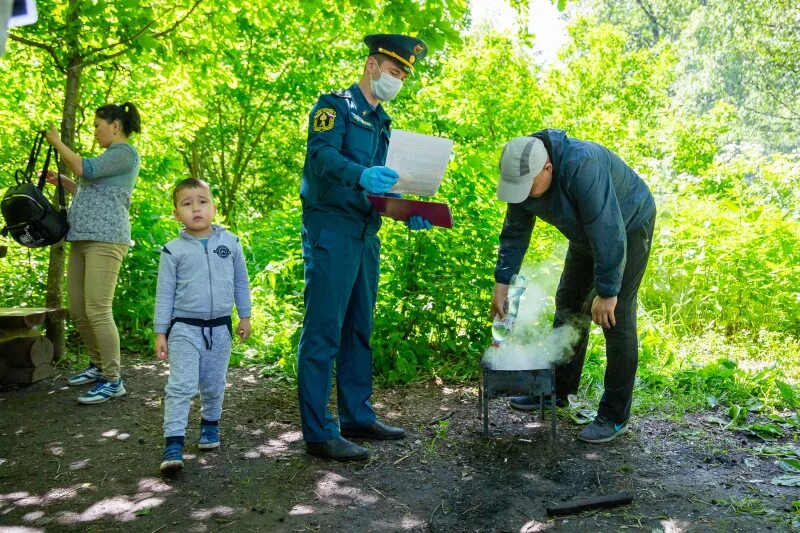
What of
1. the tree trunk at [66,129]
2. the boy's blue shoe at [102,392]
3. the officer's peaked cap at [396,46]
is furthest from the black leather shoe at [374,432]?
the tree trunk at [66,129]

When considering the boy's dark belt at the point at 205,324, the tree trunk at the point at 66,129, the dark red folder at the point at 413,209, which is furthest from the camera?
the tree trunk at the point at 66,129

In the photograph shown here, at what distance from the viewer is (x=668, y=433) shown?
4.16 m

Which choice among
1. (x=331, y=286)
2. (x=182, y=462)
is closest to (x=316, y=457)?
(x=182, y=462)

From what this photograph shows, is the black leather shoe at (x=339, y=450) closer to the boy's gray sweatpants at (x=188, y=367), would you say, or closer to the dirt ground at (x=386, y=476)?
the dirt ground at (x=386, y=476)

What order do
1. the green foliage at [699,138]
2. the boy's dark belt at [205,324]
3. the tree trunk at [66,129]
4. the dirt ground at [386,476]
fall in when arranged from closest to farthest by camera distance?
the dirt ground at [386,476]
the boy's dark belt at [205,324]
the tree trunk at [66,129]
the green foliage at [699,138]

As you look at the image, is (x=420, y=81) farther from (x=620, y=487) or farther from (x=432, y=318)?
(x=620, y=487)

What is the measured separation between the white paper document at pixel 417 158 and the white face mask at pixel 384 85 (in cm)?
36

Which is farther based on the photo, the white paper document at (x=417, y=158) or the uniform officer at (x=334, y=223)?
the uniform officer at (x=334, y=223)

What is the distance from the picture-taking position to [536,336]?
5.15m

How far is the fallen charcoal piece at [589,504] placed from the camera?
2.99 m

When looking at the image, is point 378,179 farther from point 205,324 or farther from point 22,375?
point 22,375

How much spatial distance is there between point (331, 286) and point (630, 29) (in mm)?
37254

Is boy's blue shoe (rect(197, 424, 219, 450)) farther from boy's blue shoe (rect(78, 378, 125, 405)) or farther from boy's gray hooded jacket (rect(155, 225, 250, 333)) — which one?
boy's blue shoe (rect(78, 378, 125, 405))

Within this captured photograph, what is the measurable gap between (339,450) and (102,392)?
82.8 inches
